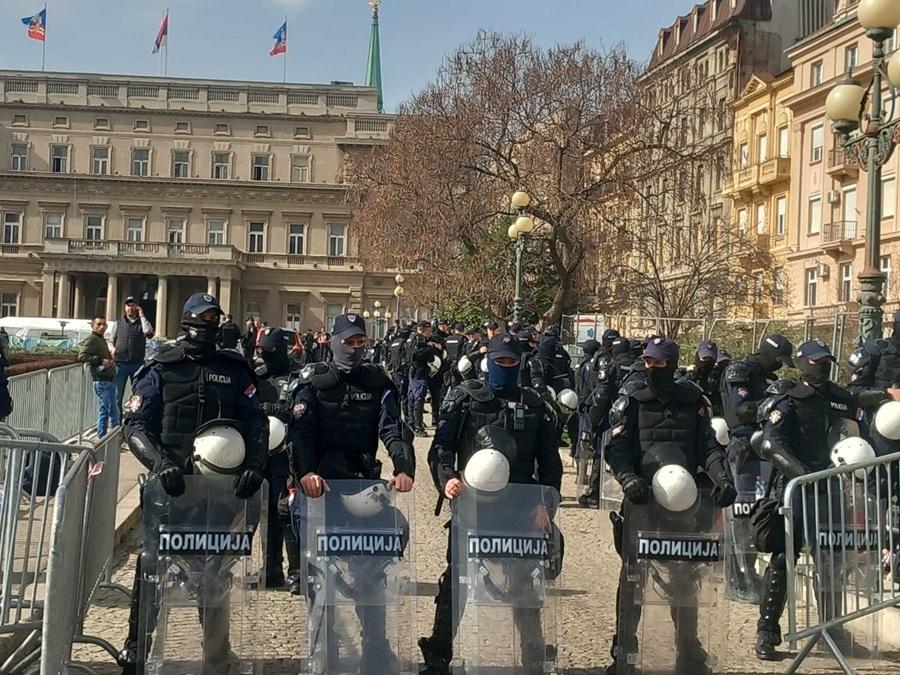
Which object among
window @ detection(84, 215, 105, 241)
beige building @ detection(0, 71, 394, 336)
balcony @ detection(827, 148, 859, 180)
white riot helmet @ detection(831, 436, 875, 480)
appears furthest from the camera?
beige building @ detection(0, 71, 394, 336)

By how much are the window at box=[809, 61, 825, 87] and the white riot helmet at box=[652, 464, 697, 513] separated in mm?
40902

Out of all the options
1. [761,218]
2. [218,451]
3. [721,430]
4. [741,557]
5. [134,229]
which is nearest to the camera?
[218,451]

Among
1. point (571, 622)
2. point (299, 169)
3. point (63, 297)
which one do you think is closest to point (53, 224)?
point (63, 297)

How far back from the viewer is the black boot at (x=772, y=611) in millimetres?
6445

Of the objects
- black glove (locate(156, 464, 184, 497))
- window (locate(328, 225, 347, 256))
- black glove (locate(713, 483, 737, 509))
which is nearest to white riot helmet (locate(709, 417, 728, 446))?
black glove (locate(713, 483, 737, 509))

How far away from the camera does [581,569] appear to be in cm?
883

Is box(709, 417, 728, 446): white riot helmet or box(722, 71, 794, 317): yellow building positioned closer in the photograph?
box(709, 417, 728, 446): white riot helmet

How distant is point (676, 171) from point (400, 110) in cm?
820

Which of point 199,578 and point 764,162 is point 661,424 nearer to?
point 199,578

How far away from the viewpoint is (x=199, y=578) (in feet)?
17.2

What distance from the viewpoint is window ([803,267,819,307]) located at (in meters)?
42.3

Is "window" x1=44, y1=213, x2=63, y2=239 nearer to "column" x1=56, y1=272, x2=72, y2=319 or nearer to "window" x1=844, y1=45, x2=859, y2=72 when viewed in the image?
"column" x1=56, y1=272, x2=72, y2=319

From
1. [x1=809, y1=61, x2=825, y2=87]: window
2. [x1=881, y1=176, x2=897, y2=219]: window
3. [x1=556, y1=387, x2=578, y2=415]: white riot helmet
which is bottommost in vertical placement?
[x1=556, y1=387, x2=578, y2=415]: white riot helmet

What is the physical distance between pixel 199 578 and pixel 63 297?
67.0 metres
